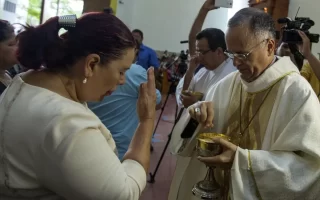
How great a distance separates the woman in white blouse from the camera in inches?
35.2

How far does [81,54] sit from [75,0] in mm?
5560

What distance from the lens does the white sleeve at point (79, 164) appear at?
88 centimetres

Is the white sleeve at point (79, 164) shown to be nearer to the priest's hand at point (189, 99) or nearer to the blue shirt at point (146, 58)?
the priest's hand at point (189, 99)

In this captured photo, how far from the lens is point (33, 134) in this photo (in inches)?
35.7

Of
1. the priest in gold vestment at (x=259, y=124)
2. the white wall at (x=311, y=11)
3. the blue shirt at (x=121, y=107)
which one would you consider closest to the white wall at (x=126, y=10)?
the white wall at (x=311, y=11)

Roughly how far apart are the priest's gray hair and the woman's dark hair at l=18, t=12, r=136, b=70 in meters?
0.76

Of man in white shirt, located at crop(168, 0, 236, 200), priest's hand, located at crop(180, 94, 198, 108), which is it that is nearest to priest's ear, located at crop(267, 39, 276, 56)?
priest's hand, located at crop(180, 94, 198, 108)

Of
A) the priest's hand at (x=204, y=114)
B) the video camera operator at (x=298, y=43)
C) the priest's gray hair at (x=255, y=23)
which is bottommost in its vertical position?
the priest's hand at (x=204, y=114)

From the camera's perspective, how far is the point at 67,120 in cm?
91

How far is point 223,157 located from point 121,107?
867mm

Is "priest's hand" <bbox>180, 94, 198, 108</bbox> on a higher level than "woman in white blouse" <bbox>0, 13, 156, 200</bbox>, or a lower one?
lower

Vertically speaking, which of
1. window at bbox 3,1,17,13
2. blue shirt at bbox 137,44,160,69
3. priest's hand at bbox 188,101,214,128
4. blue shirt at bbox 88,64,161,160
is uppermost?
window at bbox 3,1,17,13

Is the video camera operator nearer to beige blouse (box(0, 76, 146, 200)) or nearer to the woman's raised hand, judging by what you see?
the woman's raised hand

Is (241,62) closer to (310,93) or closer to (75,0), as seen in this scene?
(310,93)
